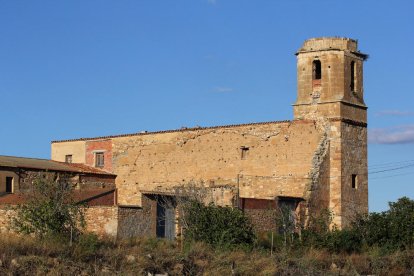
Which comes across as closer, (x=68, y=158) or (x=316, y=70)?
(x=316, y=70)

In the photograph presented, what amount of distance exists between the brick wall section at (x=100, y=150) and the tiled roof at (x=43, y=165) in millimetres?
519

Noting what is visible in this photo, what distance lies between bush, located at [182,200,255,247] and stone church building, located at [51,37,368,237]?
19.3ft

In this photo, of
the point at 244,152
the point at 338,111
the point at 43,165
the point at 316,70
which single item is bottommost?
the point at 43,165

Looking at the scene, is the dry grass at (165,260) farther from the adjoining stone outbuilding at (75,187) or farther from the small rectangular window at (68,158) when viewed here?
the small rectangular window at (68,158)

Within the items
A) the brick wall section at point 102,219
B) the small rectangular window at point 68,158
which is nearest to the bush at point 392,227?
the brick wall section at point 102,219

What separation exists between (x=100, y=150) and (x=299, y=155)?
13355mm

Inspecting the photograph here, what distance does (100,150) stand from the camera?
4794 centimetres

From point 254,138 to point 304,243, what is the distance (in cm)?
848

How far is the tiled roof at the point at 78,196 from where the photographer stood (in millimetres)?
38125

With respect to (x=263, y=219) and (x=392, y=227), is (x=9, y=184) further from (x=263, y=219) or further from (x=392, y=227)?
(x=392, y=227)

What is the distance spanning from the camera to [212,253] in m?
26.6

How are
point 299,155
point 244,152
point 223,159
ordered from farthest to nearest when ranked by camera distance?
point 223,159
point 244,152
point 299,155

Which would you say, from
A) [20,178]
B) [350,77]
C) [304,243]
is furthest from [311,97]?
[20,178]

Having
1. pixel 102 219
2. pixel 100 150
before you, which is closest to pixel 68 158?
pixel 100 150
